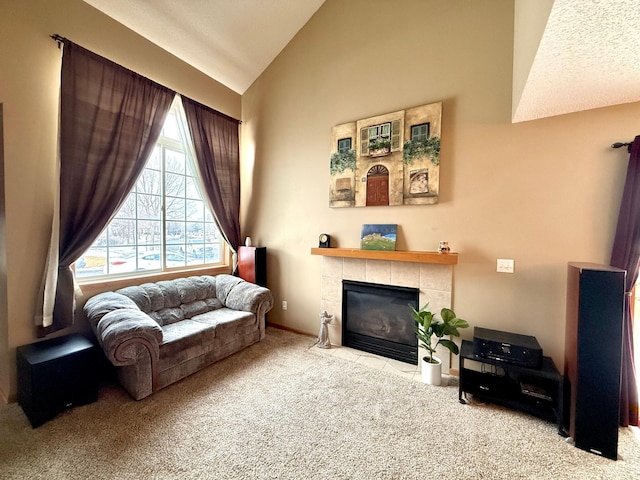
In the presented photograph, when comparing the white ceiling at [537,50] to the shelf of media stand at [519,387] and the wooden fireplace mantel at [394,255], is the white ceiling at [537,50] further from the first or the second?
the shelf of media stand at [519,387]

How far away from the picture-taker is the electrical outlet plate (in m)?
2.27

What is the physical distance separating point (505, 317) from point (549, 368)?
18.8 inches

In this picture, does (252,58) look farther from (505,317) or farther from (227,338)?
(505,317)

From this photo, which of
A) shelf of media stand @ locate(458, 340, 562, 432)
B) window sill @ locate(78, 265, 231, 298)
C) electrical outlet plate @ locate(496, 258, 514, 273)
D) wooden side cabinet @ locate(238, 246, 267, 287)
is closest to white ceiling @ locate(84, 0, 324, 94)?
wooden side cabinet @ locate(238, 246, 267, 287)

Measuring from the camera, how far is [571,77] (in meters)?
1.61

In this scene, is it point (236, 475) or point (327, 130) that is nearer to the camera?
point (236, 475)

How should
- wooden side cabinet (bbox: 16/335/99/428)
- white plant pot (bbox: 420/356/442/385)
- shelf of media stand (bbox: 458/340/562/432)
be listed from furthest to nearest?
white plant pot (bbox: 420/356/442/385) → shelf of media stand (bbox: 458/340/562/432) → wooden side cabinet (bbox: 16/335/99/428)

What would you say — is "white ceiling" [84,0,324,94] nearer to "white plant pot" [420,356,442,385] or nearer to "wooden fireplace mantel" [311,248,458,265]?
"wooden fireplace mantel" [311,248,458,265]

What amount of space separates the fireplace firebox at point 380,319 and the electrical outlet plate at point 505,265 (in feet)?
2.51

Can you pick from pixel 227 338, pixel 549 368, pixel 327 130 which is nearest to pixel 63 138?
pixel 227 338

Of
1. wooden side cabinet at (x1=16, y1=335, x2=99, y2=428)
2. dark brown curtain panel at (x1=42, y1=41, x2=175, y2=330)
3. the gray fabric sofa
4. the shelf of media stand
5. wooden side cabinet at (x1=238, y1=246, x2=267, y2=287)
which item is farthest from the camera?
wooden side cabinet at (x1=238, y1=246, x2=267, y2=287)

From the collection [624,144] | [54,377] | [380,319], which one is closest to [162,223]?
[54,377]

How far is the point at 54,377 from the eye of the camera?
183 cm

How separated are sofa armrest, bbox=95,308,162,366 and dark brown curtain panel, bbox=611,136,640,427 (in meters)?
3.55
